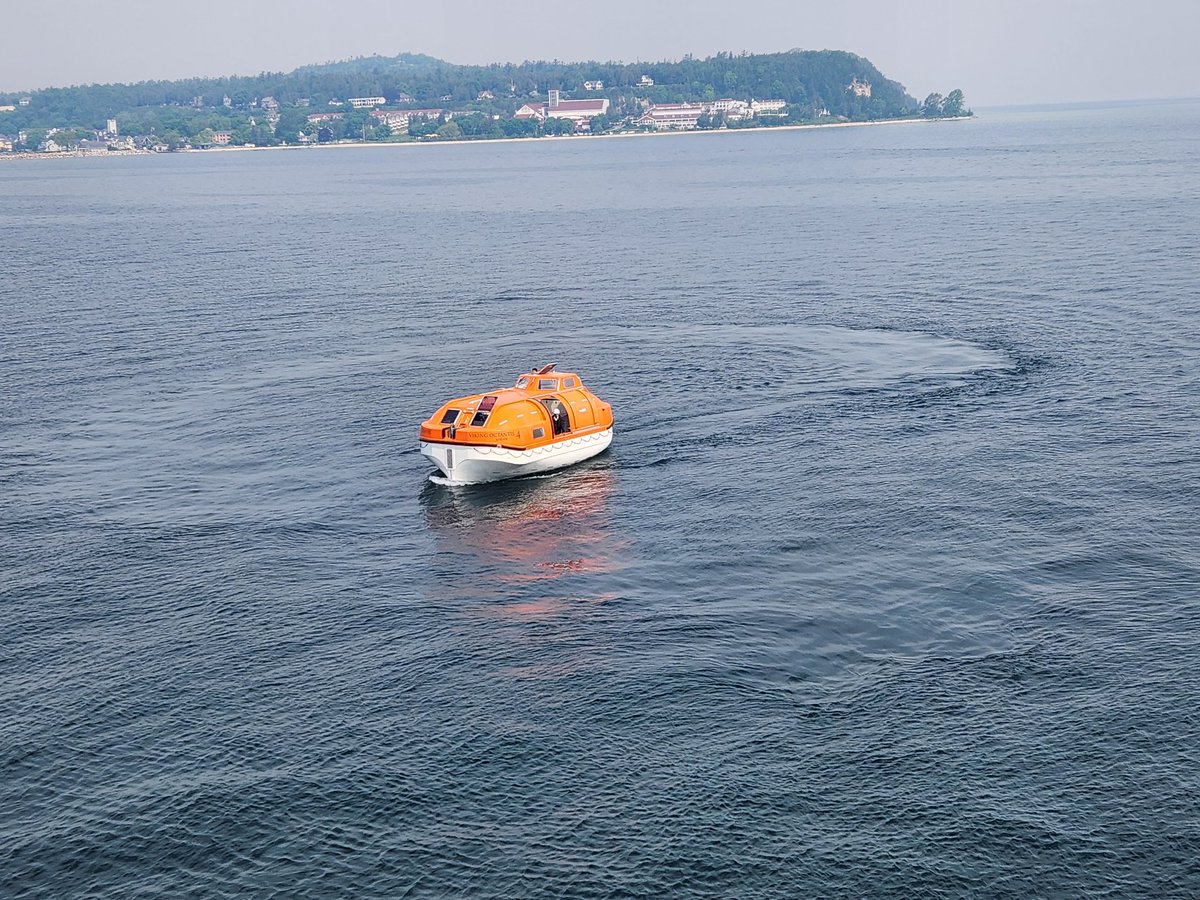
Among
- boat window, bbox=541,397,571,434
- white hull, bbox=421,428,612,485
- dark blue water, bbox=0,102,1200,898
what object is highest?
boat window, bbox=541,397,571,434

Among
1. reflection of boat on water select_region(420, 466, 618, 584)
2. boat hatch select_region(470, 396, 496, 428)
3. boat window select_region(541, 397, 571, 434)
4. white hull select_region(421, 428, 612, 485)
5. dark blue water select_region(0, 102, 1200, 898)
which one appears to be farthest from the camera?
boat window select_region(541, 397, 571, 434)

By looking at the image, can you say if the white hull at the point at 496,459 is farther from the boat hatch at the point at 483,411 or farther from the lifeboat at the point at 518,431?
the boat hatch at the point at 483,411

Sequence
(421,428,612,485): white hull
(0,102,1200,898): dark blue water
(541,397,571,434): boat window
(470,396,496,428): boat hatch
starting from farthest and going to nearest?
(541,397,571,434): boat window < (470,396,496,428): boat hatch < (421,428,612,485): white hull < (0,102,1200,898): dark blue water

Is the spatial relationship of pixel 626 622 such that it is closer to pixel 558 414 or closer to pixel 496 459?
pixel 496 459

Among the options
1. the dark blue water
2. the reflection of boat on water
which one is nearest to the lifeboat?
the reflection of boat on water

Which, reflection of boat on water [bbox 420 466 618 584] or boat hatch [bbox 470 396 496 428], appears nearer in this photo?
reflection of boat on water [bbox 420 466 618 584]

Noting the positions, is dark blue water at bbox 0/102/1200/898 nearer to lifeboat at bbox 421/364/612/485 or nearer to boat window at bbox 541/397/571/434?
lifeboat at bbox 421/364/612/485

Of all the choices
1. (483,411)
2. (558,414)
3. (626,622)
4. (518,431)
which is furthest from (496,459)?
(626,622)

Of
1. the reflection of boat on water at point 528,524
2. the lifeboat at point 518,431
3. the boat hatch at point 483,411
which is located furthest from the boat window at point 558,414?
the boat hatch at point 483,411
